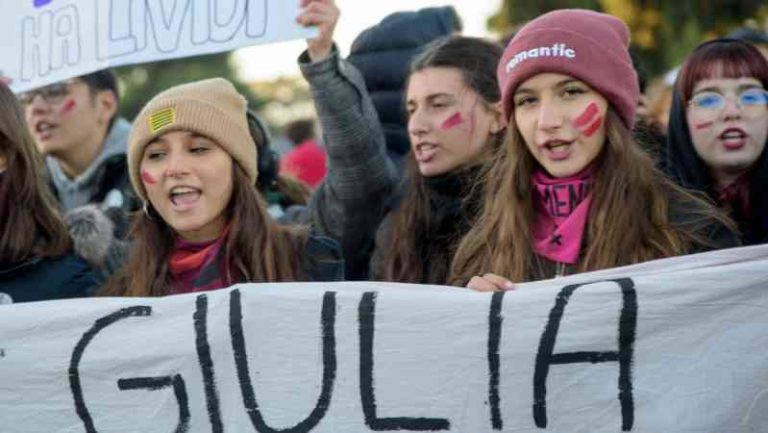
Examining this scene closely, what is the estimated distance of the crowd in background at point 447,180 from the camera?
12.9 ft

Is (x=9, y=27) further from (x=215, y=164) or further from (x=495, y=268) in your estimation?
(x=495, y=268)

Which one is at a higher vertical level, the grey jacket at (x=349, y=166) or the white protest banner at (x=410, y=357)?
the grey jacket at (x=349, y=166)

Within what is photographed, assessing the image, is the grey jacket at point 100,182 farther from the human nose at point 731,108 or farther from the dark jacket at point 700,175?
the human nose at point 731,108

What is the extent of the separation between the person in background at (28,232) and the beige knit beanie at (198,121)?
0.90 feet

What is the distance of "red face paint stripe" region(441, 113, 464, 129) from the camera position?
15.5ft

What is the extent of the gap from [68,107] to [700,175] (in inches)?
→ 98.9

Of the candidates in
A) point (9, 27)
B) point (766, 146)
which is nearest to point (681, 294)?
point (766, 146)

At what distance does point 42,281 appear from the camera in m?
4.45

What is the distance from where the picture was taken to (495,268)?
3959 millimetres

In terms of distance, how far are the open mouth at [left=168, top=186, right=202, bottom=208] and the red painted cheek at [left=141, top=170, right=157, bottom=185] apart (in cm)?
6

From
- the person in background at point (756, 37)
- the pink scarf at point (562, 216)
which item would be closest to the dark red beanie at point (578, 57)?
the pink scarf at point (562, 216)

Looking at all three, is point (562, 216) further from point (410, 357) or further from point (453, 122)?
point (453, 122)

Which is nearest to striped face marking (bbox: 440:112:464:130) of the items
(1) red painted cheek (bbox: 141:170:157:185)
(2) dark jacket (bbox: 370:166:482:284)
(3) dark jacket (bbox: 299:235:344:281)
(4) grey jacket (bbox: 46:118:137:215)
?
(2) dark jacket (bbox: 370:166:482:284)

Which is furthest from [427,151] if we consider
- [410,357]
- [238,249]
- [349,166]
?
[410,357]
